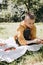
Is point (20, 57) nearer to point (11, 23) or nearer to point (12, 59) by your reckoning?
point (12, 59)

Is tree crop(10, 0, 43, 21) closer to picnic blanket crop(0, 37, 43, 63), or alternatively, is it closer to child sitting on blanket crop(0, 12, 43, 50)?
child sitting on blanket crop(0, 12, 43, 50)

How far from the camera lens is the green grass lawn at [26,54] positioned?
166 cm

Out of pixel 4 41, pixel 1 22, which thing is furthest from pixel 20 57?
pixel 1 22

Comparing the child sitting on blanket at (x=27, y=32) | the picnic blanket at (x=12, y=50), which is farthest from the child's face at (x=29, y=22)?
the picnic blanket at (x=12, y=50)

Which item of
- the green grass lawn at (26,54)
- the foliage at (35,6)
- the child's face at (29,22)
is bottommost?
the green grass lawn at (26,54)

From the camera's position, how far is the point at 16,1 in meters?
1.80

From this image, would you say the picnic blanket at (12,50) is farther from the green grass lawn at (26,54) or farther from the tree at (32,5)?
the tree at (32,5)

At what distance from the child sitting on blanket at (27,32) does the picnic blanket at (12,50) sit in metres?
0.03

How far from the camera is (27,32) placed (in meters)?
1.73

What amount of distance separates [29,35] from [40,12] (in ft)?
0.62

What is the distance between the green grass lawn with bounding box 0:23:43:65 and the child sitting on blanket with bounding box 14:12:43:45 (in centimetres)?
3

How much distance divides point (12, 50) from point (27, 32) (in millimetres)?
156


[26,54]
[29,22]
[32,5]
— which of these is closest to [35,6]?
[32,5]

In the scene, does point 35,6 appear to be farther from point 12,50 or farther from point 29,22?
point 12,50
